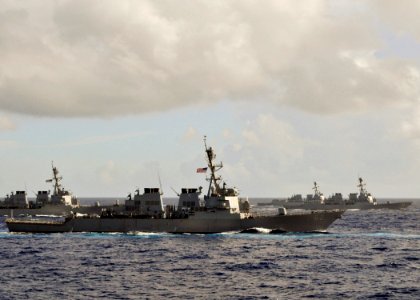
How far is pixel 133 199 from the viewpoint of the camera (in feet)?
208

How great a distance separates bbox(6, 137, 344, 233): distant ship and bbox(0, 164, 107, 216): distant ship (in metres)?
47.1

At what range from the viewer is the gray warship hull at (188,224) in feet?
193

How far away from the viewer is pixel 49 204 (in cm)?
11481

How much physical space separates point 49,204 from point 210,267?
3272 inches

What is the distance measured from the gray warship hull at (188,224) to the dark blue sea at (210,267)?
148 centimetres

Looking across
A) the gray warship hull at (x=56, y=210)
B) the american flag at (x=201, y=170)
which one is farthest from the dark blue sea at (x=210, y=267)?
the gray warship hull at (x=56, y=210)

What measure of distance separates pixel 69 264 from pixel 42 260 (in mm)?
3398

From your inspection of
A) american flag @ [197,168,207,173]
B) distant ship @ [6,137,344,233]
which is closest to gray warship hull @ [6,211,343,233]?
distant ship @ [6,137,344,233]

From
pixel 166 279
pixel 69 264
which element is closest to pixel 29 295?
pixel 166 279

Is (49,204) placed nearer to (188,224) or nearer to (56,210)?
(56,210)

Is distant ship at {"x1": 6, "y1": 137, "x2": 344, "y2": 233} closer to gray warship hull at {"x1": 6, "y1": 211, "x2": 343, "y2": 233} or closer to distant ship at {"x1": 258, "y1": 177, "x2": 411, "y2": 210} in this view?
gray warship hull at {"x1": 6, "y1": 211, "x2": 343, "y2": 233}

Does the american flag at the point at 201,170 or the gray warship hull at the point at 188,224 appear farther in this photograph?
the american flag at the point at 201,170

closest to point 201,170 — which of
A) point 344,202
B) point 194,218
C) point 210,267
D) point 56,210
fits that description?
point 194,218

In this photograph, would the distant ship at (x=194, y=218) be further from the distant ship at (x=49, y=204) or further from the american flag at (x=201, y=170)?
the distant ship at (x=49, y=204)
